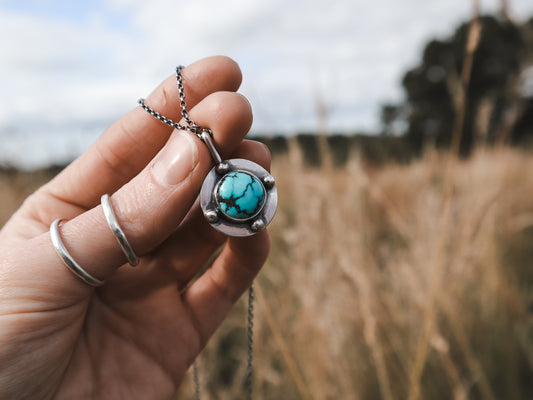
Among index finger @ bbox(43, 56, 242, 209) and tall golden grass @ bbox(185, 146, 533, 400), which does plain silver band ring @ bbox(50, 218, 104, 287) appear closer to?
index finger @ bbox(43, 56, 242, 209)

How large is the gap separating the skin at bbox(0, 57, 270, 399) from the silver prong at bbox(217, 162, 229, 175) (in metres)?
0.02

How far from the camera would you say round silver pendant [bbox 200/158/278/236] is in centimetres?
80

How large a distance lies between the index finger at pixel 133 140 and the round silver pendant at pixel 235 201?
10.1 inches

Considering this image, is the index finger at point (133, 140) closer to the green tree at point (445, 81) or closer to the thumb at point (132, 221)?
the thumb at point (132, 221)

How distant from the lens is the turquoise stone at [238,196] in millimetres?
795

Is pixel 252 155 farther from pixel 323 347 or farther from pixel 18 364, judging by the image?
pixel 323 347

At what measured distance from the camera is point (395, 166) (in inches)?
213

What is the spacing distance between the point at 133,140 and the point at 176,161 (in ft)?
1.16

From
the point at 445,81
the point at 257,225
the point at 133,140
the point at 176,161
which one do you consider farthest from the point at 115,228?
the point at 445,81

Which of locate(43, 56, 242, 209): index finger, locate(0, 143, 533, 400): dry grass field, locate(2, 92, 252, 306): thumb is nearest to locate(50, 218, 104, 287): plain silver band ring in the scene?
locate(2, 92, 252, 306): thumb

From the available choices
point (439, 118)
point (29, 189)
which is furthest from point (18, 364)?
point (439, 118)

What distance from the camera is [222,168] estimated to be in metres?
0.83

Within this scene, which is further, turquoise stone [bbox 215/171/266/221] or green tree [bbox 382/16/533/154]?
green tree [bbox 382/16/533/154]

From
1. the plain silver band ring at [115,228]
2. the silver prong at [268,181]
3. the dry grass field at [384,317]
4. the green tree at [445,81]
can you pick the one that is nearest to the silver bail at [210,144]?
the silver prong at [268,181]
